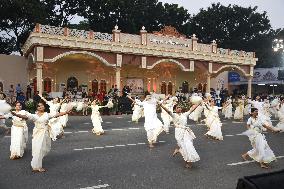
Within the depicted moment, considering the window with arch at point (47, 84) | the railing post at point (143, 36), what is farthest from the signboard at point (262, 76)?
the window with arch at point (47, 84)

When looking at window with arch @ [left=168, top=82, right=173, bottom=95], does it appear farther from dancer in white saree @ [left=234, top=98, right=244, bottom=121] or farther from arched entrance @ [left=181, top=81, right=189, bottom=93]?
dancer in white saree @ [left=234, top=98, right=244, bottom=121]

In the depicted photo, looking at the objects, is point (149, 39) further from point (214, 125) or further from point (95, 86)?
point (214, 125)

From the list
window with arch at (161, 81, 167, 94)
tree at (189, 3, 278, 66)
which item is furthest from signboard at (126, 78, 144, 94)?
tree at (189, 3, 278, 66)

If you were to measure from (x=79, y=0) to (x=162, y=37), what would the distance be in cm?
1608

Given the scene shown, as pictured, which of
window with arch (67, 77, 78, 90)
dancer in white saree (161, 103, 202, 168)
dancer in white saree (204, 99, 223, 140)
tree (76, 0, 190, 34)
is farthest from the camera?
tree (76, 0, 190, 34)

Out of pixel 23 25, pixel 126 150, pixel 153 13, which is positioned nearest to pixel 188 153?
pixel 126 150

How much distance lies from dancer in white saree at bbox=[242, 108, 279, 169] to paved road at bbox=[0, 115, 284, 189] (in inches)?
9.7

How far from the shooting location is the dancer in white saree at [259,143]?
8.33m

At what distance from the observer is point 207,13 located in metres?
58.4

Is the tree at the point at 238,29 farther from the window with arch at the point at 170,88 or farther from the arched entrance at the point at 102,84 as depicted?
the arched entrance at the point at 102,84

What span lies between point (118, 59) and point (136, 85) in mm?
6551

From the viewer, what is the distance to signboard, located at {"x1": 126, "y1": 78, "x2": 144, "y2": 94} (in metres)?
32.0

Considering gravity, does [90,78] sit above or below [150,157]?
above

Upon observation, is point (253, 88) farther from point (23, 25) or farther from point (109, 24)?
point (23, 25)
